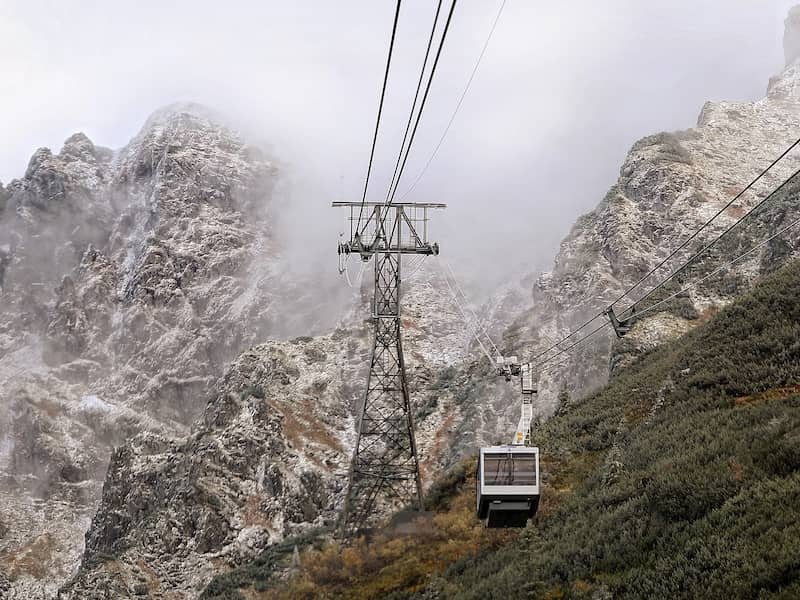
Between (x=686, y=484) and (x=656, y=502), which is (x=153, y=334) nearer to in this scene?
(x=656, y=502)

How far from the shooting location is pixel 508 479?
2000 centimetres

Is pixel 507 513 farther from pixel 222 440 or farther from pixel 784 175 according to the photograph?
pixel 784 175

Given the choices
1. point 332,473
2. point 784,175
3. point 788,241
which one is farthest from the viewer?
point 784,175

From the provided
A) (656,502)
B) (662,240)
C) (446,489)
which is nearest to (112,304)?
(662,240)

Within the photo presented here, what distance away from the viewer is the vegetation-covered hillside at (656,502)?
1578cm

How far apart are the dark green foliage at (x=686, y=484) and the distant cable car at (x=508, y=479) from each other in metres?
1.85

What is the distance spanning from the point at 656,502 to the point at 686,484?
0.89 metres

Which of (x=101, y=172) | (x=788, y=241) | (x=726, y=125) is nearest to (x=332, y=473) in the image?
(x=788, y=241)

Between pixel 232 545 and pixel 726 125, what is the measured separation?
59.6 metres

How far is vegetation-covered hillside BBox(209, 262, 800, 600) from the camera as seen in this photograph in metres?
15.8

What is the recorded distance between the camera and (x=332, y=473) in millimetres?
53781

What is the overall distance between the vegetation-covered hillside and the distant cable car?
1850 mm

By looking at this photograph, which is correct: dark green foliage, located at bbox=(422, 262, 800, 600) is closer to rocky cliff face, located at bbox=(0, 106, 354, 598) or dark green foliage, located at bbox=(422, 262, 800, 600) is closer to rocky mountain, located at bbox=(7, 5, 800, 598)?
rocky mountain, located at bbox=(7, 5, 800, 598)

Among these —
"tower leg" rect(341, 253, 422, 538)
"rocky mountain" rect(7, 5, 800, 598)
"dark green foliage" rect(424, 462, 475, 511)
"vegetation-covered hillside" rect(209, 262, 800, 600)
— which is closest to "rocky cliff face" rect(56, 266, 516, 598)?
"rocky mountain" rect(7, 5, 800, 598)
